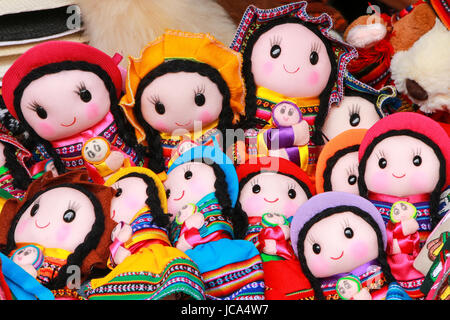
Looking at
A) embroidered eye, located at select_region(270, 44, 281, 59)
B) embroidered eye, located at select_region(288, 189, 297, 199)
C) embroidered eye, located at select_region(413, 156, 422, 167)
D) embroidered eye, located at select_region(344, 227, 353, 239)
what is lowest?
embroidered eye, located at select_region(288, 189, 297, 199)

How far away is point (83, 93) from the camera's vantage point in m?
1.08

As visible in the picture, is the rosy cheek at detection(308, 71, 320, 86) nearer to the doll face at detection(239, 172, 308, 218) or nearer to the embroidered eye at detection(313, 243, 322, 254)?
the doll face at detection(239, 172, 308, 218)

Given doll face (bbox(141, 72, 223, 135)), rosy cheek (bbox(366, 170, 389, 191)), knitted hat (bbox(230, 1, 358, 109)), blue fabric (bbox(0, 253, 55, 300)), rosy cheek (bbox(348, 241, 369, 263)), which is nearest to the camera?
blue fabric (bbox(0, 253, 55, 300))

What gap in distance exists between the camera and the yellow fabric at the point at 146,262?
856 millimetres

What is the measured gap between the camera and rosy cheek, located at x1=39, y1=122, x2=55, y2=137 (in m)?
1.09

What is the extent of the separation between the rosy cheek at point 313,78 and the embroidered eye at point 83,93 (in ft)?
1.68

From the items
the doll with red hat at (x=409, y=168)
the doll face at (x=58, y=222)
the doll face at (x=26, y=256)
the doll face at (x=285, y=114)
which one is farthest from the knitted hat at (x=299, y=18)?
the doll face at (x=26, y=256)

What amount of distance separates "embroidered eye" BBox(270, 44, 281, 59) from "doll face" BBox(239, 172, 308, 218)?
29 centimetres

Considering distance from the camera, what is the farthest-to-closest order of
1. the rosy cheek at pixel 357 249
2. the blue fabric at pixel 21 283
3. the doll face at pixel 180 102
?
1. the doll face at pixel 180 102
2. the rosy cheek at pixel 357 249
3. the blue fabric at pixel 21 283

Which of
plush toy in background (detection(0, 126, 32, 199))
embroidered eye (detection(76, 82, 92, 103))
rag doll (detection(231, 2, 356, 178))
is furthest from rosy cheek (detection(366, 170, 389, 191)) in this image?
plush toy in background (detection(0, 126, 32, 199))

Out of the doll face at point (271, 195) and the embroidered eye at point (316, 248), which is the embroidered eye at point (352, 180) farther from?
the embroidered eye at point (316, 248)

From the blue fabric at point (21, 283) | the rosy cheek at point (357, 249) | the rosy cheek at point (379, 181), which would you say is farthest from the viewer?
the rosy cheek at point (379, 181)

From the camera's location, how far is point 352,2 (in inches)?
66.2
